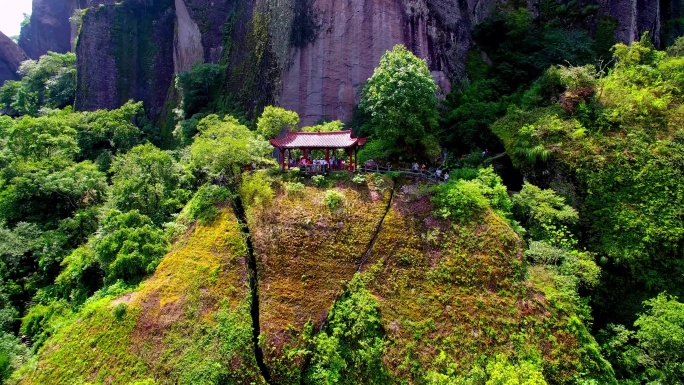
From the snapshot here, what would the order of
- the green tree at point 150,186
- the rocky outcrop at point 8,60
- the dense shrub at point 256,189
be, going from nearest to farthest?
the dense shrub at point 256,189
the green tree at point 150,186
the rocky outcrop at point 8,60

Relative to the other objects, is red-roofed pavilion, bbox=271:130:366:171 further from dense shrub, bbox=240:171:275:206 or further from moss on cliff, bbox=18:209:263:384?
moss on cliff, bbox=18:209:263:384

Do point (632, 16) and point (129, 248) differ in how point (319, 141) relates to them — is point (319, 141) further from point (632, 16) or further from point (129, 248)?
point (632, 16)

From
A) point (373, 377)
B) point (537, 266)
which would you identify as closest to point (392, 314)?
point (373, 377)

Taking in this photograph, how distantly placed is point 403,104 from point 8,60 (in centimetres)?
6562

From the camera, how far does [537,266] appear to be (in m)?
19.8

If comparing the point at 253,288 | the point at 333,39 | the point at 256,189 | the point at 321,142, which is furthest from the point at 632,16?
the point at 253,288

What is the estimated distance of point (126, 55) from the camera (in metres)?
48.8

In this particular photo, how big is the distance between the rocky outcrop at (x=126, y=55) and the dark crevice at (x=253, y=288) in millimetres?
31007

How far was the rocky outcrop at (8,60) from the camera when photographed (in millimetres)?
62906

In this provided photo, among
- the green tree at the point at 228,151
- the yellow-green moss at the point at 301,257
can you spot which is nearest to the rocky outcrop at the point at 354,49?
the green tree at the point at 228,151

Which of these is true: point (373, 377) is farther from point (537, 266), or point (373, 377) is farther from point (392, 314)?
point (537, 266)

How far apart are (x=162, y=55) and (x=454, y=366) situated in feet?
149

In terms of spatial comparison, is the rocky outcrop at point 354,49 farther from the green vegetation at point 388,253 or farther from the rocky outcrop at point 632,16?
the rocky outcrop at point 632,16

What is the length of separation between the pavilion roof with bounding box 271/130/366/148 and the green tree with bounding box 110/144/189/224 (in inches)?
268
